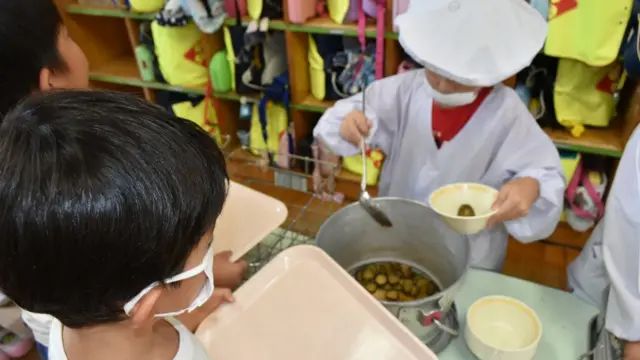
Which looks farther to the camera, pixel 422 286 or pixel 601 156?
pixel 601 156

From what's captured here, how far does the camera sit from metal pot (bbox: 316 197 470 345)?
68 centimetres

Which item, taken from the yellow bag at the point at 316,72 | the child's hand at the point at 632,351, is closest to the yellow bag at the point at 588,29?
the yellow bag at the point at 316,72

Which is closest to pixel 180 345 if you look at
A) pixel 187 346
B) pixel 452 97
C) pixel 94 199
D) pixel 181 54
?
pixel 187 346

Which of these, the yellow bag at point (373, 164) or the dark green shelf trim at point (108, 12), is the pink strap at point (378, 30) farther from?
the dark green shelf trim at point (108, 12)

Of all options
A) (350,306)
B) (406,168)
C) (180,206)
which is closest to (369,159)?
(406,168)

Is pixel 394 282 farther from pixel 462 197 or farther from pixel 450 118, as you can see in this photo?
pixel 450 118

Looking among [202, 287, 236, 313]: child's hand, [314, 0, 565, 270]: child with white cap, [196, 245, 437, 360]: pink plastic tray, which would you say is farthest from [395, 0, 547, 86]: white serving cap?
[202, 287, 236, 313]: child's hand

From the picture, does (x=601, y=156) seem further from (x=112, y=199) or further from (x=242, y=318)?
(x=112, y=199)

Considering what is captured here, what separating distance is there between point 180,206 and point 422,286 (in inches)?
18.1

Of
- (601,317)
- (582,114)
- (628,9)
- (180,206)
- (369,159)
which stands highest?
(180,206)

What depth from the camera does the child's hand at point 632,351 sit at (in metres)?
0.64

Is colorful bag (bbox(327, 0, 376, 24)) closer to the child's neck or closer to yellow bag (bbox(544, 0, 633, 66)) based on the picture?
yellow bag (bbox(544, 0, 633, 66))

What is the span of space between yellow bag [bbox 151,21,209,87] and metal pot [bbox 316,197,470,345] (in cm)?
146

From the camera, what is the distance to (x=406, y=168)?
1.04 metres
